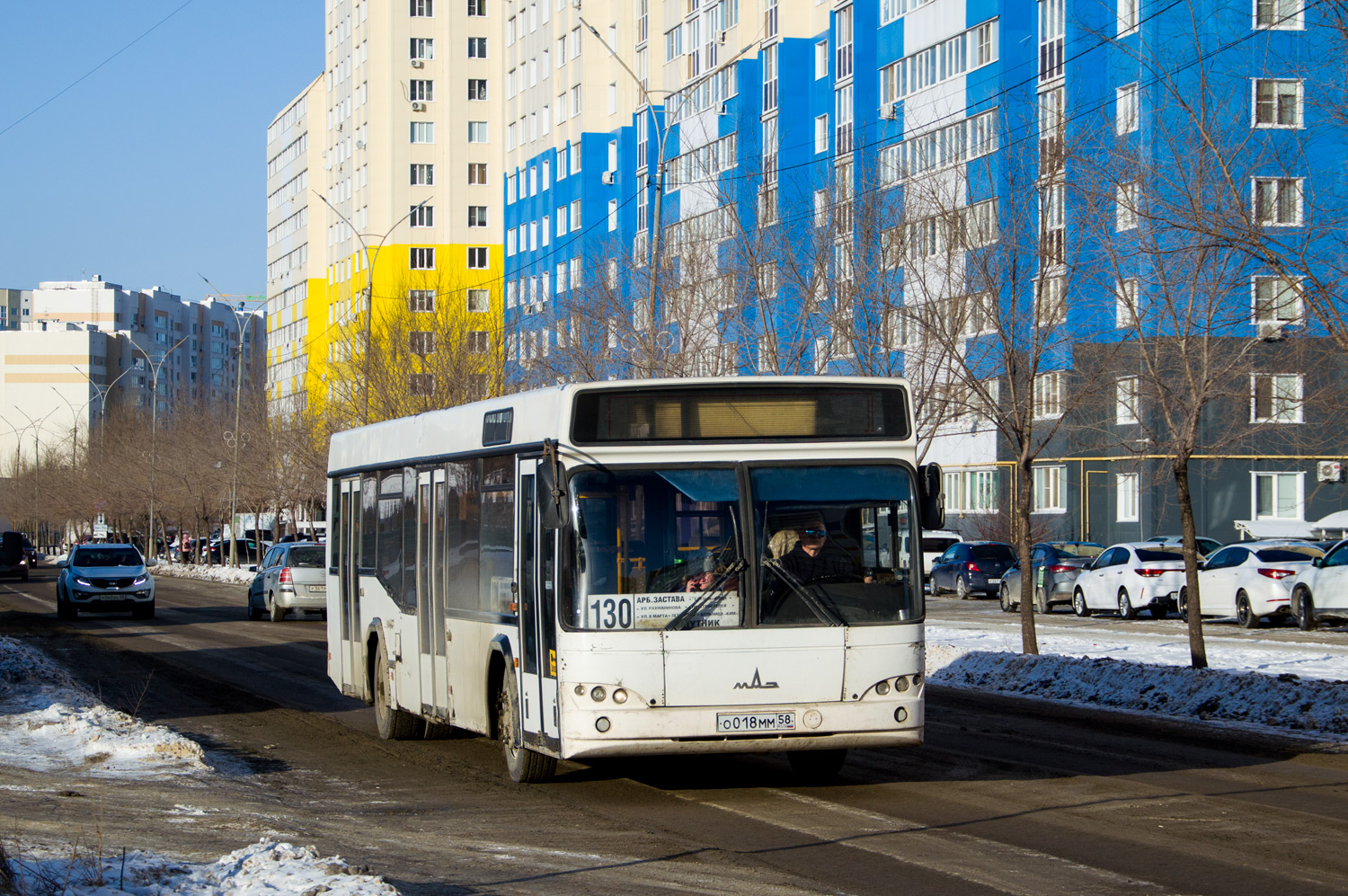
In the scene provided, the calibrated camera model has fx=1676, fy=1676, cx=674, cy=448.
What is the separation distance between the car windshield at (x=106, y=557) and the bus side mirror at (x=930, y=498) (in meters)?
29.7

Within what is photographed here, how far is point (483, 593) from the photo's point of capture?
1155 centimetres

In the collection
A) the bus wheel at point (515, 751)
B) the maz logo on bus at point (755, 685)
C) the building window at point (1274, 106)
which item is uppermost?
the building window at point (1274, 106)

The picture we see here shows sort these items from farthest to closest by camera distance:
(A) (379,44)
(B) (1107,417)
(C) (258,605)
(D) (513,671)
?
(A) (379,44)
(C) (258,605)
(B) (1107,417)
(D) (513,671)

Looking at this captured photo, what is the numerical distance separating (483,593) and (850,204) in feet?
48.7

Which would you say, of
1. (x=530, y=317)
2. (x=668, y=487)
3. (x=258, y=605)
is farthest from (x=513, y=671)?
(x=530, y=317)

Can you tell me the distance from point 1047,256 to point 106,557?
25.4 m

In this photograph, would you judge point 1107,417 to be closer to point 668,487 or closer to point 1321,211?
point 1321,211

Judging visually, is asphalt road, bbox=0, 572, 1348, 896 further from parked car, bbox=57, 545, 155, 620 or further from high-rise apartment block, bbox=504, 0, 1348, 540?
parked car, bbox=57, 545, 155, 620

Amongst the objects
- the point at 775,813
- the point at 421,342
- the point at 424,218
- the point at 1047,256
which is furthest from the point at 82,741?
the point at 424,218

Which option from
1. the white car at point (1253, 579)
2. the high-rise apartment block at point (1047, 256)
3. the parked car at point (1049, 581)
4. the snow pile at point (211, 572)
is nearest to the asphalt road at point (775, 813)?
the high-rise apartment block at point (1047, 256)

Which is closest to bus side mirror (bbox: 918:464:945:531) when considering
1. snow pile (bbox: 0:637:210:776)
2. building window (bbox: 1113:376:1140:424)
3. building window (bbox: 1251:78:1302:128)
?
snow pile (bbox: 0:637:210:776)

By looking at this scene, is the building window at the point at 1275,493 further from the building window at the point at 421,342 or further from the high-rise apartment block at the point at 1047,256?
the building window at the point at 421,342

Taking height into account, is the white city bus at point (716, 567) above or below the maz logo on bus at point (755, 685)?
above

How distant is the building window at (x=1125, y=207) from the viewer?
54.4 ft
